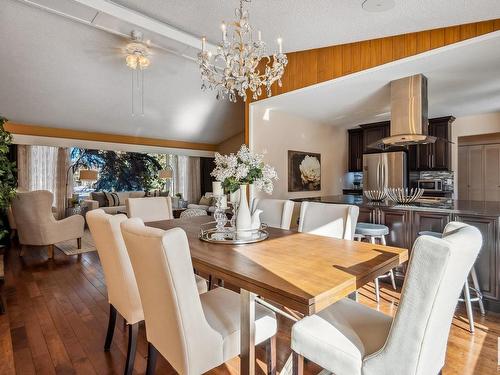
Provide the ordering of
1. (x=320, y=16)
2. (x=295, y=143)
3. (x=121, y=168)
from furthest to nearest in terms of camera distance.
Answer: (x=121, y=168) < (x=295, y=143) < (x=320, y=16)

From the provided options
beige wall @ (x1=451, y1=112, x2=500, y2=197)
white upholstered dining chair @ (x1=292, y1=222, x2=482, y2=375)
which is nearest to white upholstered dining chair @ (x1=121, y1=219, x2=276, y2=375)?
white upholstered dining chair @ (x1=292, y1=222, x2=482, y2=375)

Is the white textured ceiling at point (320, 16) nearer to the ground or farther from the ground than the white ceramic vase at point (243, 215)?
farther from the ground

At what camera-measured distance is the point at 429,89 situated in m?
3.80

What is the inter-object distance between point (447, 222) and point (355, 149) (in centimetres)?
397

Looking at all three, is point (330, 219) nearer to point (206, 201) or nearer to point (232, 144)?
point (206, 201)

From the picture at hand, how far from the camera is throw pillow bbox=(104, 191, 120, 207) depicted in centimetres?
745

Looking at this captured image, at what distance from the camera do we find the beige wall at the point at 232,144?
344 inches

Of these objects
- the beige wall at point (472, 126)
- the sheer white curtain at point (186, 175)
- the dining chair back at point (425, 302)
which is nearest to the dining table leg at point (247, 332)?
the dining chair back at point (425, 302)

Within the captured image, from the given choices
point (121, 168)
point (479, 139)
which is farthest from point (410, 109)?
point (121, 168)

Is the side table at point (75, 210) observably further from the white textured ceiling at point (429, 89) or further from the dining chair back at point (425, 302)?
the dining chair back at point (425, 302)

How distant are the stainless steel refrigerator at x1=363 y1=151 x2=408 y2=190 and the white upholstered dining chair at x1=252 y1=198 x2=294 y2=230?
12.2 feet

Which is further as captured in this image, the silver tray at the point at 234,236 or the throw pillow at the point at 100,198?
the throw pillow at the point at 100,198

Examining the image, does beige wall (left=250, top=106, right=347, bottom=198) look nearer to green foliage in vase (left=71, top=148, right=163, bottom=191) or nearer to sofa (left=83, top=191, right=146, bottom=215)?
sofa (left=83, top=191, right=146, bottom=215)

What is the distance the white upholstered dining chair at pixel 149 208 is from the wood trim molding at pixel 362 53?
2.24 meters
